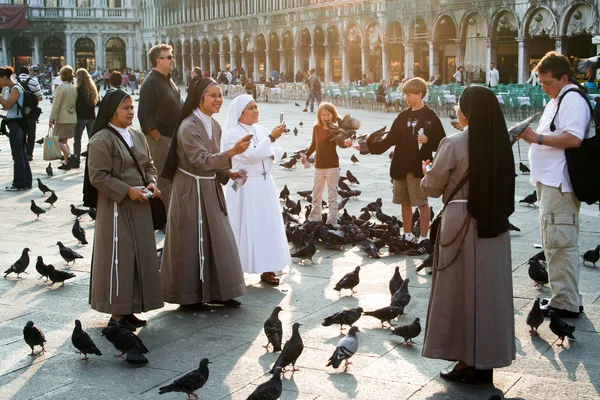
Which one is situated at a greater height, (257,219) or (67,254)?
(257,219)

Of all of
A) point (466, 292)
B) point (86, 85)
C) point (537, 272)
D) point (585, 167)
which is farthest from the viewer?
point (86, 85)

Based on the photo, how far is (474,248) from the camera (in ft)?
15.4

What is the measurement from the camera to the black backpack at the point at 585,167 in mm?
5738

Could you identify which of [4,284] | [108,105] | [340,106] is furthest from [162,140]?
[340,106]

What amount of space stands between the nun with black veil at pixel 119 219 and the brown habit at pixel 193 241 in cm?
36

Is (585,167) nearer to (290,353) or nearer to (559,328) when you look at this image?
(559,328)

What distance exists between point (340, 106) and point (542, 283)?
90.6 ft

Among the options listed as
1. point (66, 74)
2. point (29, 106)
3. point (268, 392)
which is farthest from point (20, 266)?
point (66, 74)

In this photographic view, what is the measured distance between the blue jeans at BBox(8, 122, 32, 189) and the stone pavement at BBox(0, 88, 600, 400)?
3.73m

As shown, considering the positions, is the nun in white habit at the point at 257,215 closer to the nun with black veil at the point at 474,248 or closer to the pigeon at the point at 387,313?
the pigeon at the point at 387,313

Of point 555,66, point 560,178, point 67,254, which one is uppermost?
point 555,66

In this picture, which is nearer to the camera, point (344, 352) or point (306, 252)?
point (344, 352)

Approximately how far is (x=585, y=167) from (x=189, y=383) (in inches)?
120

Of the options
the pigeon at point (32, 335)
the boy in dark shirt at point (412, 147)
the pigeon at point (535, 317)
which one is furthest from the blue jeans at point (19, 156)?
the pigeon at point (535, 317)
